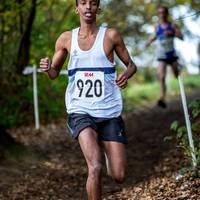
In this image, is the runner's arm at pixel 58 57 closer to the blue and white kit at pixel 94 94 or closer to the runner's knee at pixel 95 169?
the blue and white kit at pixel 94 94

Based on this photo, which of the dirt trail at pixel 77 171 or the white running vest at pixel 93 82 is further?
the dirt trail at pixel 77 171

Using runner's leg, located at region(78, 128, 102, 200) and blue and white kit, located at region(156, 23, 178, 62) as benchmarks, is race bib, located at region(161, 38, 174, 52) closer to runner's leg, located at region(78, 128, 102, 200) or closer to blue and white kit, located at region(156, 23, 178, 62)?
blue and white kit, located at region(156, 23, 178, 62)

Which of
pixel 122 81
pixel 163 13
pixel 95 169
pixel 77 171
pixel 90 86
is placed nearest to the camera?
pixel 95 169

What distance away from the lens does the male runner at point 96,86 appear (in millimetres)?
5570

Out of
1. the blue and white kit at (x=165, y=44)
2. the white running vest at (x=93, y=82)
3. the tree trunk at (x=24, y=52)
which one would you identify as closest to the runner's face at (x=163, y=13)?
the blue and white kit at (x=165, y=44)

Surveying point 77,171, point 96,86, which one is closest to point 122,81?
point 96,86

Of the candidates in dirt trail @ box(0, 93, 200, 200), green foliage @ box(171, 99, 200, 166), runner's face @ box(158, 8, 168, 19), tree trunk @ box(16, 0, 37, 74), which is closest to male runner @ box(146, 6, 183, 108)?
runner's face @ box(158, 8, 168, 19)

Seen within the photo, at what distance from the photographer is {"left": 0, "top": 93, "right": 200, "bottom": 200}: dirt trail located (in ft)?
23.9

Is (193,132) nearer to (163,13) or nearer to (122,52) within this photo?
(122,52)

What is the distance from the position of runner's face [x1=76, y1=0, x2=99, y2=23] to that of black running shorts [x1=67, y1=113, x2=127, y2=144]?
90cm

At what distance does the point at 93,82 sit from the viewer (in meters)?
5.57

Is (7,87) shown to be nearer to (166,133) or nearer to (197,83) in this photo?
(166,133)

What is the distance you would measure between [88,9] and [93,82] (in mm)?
679

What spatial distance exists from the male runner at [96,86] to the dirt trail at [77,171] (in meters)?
1.11
